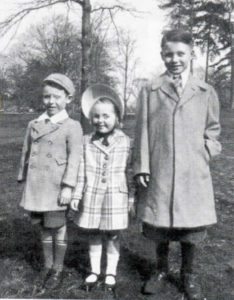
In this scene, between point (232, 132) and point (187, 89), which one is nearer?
point (187, 89)

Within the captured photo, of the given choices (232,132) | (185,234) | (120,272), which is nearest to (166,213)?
(185,234)

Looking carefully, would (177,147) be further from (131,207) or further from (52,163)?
(52,163)

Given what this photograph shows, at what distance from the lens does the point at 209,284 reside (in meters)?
3.53

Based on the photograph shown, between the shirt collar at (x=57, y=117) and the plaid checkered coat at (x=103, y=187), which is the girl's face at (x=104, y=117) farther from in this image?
the shirt collar at (x=57, y=117)

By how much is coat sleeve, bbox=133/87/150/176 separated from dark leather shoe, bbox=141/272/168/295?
888 mm

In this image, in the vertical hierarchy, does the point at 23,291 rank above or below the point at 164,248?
Result: below

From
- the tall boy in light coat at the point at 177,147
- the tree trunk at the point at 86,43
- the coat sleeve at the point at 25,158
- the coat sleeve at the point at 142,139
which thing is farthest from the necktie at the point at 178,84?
the tree trunk at the point at 86,43

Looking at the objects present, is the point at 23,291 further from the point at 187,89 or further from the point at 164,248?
the point at 187,89

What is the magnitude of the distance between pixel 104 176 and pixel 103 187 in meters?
0.09

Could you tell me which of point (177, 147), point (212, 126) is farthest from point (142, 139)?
point (212, 126)

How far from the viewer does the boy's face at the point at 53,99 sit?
3.46 m

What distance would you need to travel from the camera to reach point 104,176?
10.9ft

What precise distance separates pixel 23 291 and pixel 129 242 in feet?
4.59

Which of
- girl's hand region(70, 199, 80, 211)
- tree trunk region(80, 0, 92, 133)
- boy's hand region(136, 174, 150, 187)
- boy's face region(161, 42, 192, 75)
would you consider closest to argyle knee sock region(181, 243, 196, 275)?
boy's hand region(136, 174, 150, 187)
